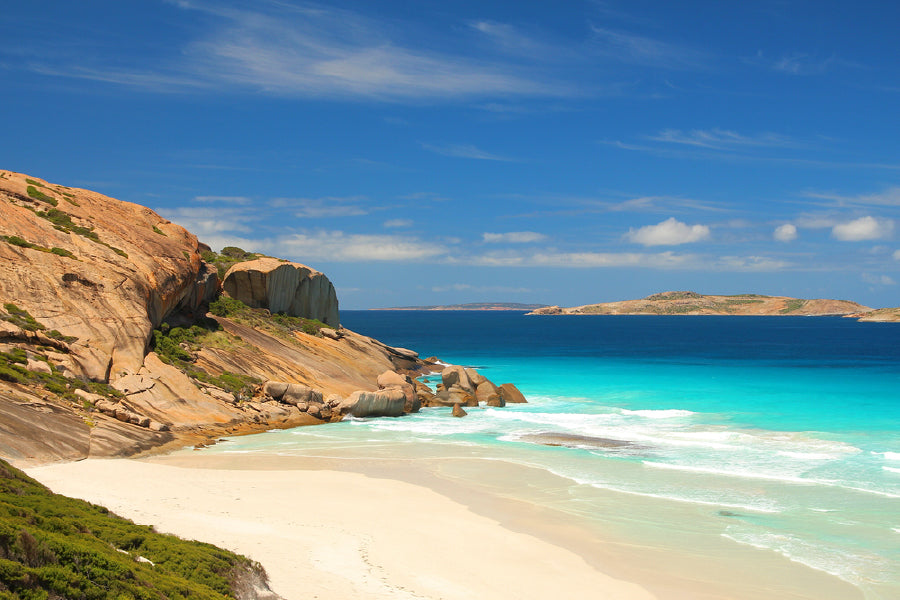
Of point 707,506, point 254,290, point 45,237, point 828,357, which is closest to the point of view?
point 707,506

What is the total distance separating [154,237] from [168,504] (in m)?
24.8

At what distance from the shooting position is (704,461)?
2752cm

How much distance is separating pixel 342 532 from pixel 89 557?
27.2 ft

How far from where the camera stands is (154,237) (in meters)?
38.6

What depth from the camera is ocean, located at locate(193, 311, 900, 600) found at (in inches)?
650

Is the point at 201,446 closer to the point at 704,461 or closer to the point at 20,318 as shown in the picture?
the point at 20,318

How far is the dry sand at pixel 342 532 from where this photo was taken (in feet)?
44.8

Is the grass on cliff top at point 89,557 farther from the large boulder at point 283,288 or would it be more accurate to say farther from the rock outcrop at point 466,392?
the large boulder at point 283,288

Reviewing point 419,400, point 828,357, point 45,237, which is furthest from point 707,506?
point 828,357


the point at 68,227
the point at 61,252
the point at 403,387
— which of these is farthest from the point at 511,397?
the point at 68,227

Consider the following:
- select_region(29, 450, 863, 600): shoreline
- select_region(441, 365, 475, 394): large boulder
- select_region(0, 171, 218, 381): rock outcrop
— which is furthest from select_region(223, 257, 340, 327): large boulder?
select_region(29, 450, 863, 600): shoreline

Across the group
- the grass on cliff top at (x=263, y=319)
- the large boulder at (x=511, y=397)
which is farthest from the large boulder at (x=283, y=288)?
the large boulder at (x=511, y=397)

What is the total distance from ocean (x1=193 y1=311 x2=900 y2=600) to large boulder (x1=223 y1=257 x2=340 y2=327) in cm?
1084

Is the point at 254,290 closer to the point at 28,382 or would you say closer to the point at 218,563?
the point at 28,382
